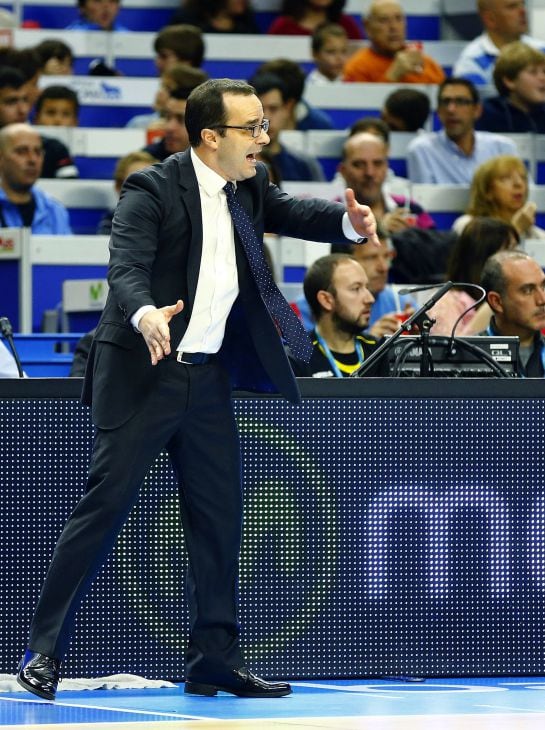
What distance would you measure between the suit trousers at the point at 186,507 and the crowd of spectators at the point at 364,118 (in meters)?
2.50

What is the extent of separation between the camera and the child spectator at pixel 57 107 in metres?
11.2

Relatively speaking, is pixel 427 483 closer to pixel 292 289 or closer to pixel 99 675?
pixel 99 675

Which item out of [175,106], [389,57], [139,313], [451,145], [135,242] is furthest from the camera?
[389,57]

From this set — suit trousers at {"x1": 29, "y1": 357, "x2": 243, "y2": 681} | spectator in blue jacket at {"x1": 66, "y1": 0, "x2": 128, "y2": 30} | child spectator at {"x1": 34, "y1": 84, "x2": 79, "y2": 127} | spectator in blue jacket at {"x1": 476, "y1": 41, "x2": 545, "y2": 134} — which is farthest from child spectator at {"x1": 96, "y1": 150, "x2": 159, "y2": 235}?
suit trousers at {"x1": 29, "y1": 357, "x2": 243, "y2": 681}

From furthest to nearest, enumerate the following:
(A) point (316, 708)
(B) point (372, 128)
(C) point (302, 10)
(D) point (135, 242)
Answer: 1. (C) point (302, 10)
2. (B) point (372, 128)
3. (A) point (316, 708)
4. (D) point (135, 242)

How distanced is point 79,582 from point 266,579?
949mm

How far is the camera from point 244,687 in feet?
16.4

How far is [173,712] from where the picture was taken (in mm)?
4664

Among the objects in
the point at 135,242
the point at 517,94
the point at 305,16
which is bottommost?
the point at 135,242

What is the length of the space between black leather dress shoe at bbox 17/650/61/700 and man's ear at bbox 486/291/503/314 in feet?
10.2

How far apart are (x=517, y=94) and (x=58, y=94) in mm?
3192

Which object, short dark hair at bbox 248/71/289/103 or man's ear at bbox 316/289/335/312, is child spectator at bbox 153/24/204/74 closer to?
short dark hair at bbox 248/71/289/103

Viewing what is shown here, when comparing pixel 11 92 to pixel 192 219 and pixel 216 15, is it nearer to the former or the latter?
pixel 216 15

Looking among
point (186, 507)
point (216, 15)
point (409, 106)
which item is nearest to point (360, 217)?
point (186, 507)
